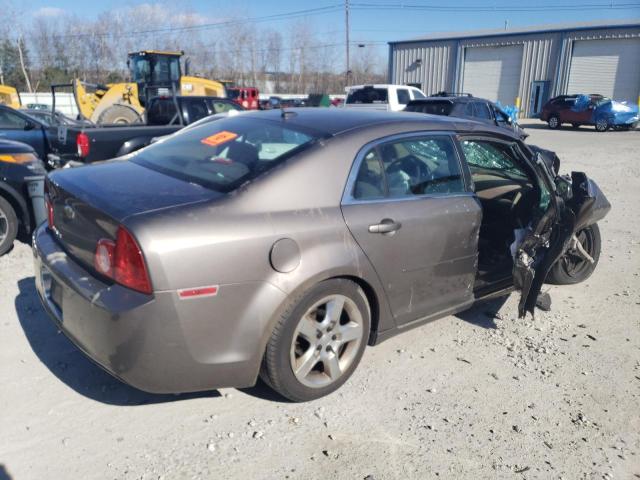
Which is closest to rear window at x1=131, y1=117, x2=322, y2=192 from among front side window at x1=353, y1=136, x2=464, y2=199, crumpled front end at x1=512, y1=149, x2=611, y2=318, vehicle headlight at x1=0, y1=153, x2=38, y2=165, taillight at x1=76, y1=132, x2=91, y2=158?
front side window at x1=353, y1=136, x2=464, y2=199

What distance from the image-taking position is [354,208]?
9.61 ft

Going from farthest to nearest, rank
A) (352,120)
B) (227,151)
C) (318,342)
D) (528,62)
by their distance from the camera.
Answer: (528,62) → (352,120) → (227,151) → (318,342)

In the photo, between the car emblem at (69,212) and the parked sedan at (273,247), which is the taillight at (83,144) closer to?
the parked sedan at (273,247)

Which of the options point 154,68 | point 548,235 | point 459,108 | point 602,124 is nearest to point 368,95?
point 459,108

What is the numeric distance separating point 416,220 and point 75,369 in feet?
7.56

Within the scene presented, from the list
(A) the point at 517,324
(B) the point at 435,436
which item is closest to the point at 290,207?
(B) the point at 435,436

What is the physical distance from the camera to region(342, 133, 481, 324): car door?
301cm

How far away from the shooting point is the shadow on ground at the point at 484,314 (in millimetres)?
4121

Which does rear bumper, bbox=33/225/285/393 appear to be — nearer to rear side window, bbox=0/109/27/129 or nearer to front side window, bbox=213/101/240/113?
rear side window, bbox=0/109/27/129

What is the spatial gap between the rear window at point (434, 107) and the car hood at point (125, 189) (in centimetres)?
1061

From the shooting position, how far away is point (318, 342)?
2.91 m

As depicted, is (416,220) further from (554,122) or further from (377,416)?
(554,122)

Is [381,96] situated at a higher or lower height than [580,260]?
higher

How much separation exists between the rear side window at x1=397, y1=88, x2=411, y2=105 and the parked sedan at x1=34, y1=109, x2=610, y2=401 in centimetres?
1259
